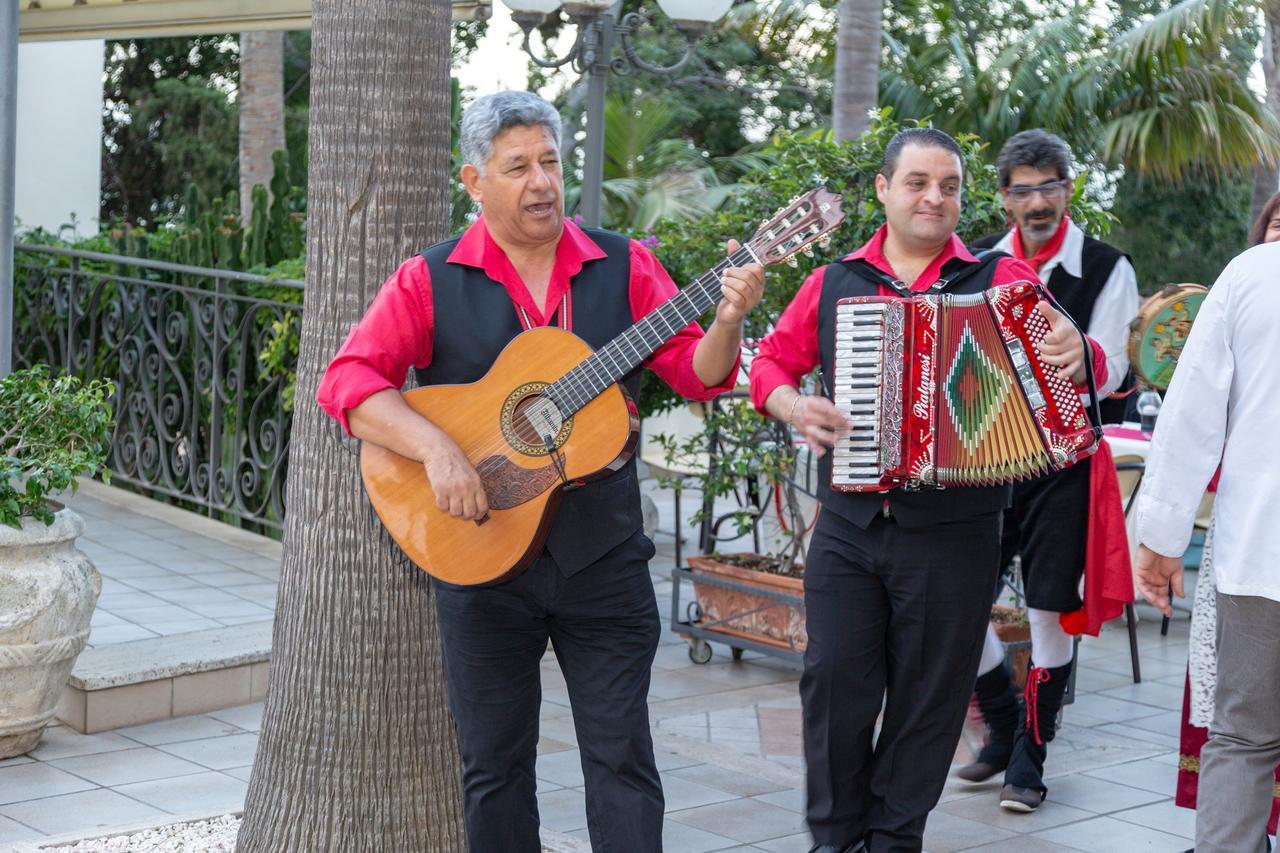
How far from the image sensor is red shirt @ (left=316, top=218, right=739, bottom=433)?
10.2 ft

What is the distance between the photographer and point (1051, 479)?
14.8 feet

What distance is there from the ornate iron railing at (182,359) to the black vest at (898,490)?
3.98m

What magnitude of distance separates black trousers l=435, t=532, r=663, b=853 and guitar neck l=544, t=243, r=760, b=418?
35cm

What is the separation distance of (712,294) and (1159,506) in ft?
3.67

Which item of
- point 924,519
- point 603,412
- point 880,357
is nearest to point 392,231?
point 603,412

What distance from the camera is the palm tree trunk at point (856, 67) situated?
28.6ft

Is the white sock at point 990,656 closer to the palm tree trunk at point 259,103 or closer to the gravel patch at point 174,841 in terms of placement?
the gravel patch at point 174,841

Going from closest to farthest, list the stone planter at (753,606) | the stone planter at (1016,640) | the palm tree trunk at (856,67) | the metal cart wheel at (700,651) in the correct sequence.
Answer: the stone planter at (1016,640)
the stone planter at (753,606)
the metal cart wheel at (700,651)
the palm tree trunk at (856,67)

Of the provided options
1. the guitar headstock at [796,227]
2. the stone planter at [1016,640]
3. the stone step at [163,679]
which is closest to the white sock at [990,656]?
the stone planter at [1016,640]

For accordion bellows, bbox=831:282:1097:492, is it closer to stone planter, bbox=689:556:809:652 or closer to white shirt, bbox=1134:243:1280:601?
white shirt, bbox=1134:243:1280:601

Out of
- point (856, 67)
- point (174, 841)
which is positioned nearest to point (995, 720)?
point (174, 841)

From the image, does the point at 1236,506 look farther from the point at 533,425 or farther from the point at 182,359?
the point at 182,359

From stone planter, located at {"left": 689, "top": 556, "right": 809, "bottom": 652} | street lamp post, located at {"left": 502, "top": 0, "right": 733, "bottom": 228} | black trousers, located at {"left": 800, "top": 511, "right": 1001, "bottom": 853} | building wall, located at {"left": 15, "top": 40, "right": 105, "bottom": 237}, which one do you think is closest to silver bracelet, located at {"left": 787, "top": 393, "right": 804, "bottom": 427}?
black trousers, located at {"left": 800, "top": 511, "right": 1001, "bottom": 853}

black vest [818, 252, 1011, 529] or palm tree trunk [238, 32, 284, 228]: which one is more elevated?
palm tree trunk [238, 32, 284, 228]
